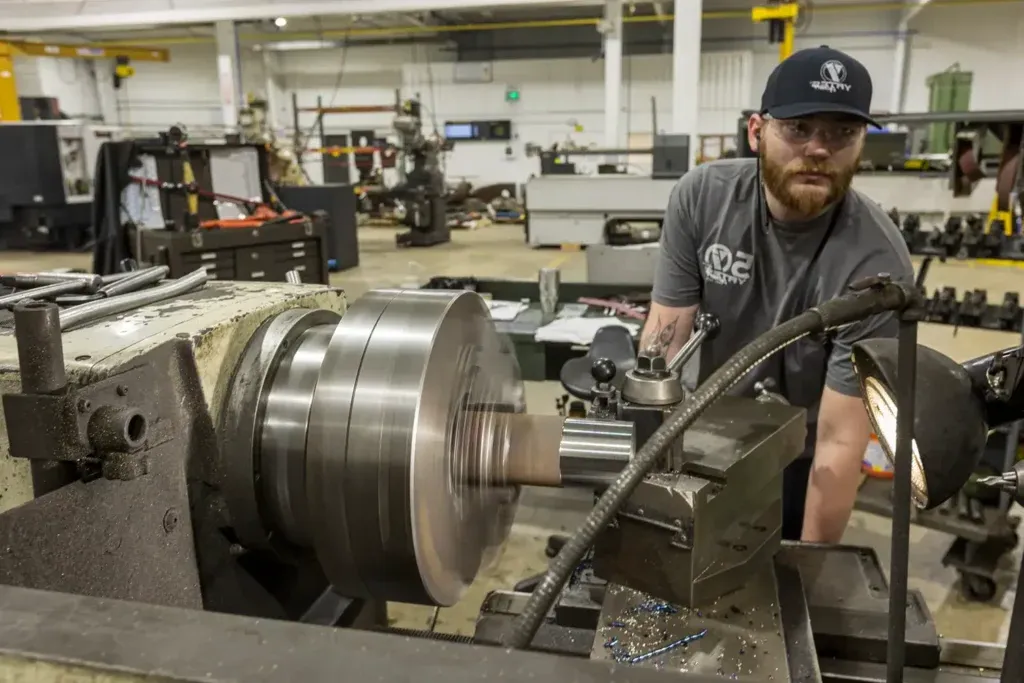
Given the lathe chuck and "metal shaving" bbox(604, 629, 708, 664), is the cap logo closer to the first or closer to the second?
the lathe chuck

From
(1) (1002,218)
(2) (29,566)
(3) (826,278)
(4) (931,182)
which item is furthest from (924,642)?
(4) (931,182)

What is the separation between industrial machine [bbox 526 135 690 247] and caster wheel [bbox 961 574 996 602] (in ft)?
10.2

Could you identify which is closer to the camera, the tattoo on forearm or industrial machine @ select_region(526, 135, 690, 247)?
the tattoo on forearm

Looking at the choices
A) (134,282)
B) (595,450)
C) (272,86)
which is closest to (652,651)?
(595,450)

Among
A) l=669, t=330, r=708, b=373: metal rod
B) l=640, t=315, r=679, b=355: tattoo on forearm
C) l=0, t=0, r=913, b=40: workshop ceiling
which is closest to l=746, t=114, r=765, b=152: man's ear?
l=640, t=315, r=679, b=355: tattoo on forearm

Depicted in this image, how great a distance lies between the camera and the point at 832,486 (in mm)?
1215

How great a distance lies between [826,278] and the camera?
4.15ft

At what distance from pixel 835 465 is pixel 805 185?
0.44 meters

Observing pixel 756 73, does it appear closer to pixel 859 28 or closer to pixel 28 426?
pixel 859 28

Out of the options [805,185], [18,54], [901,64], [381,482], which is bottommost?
[381,482]

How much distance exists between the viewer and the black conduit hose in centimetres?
49

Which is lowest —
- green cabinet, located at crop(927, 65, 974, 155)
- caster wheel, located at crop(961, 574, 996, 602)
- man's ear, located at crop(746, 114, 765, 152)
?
caster wheel, located at crop(961, 574, 996, 602)

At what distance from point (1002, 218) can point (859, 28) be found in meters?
6.71

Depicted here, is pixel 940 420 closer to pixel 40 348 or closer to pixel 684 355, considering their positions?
pixel 684 355
